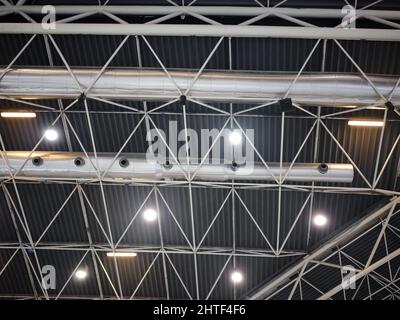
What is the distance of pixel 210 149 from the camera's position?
44.9 feet

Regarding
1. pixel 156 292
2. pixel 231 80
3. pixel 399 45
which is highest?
pixel 399 45

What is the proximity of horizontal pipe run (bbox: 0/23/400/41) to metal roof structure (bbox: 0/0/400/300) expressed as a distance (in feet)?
0.12

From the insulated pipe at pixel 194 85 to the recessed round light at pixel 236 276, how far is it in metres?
8.55

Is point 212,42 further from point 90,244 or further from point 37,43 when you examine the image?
point 90,244

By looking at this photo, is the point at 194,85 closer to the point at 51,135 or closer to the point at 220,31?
the point at 220,31

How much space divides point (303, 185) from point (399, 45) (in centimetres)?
585

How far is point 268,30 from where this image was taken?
1139 cm

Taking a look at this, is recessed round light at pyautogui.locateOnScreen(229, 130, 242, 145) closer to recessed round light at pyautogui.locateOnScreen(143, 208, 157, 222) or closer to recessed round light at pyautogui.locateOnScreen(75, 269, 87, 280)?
recessed round light at pyautogui.locateOnScreen(143, 208, 157, 222)

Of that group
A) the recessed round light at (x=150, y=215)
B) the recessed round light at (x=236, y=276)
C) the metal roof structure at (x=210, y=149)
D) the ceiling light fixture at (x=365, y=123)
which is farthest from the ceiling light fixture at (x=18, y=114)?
the ceiling light fixture at (x=365, y=123)

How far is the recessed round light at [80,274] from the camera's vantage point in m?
17.7

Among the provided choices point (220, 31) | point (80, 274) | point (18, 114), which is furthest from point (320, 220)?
point (18, 114)

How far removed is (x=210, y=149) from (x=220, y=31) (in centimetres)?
401
